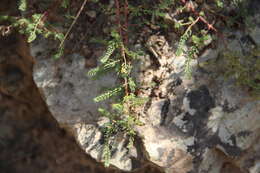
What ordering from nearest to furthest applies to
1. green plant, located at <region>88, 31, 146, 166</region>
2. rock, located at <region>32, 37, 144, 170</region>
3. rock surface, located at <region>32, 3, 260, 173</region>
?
green plant, located at <region>88, 31, 146, 166</region> → rock surface, located at <region>32, 3, 260, 173</region> → rock, located at <region>32, 37, 144, 170</region>

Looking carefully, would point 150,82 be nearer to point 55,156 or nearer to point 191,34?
point 191,34

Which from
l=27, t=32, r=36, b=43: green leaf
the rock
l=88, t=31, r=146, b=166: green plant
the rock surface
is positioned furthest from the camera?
the rock

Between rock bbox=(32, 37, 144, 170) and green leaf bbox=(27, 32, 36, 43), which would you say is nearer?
green leaf bbox=(27, 32, 36, 43)

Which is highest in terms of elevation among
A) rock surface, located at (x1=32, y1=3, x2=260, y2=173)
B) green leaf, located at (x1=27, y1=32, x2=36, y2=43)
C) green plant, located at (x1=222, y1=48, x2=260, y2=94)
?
green leaf, located at (x1=27, y1=32, x2=36, y2=43)

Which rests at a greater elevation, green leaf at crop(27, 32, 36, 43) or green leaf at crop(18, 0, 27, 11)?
green leaf at crop(18, 0, 27, 11)

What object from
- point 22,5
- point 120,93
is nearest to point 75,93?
point 120,93

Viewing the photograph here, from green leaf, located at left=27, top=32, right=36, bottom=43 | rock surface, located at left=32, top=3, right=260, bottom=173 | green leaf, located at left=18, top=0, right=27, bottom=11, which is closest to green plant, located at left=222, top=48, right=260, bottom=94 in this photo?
rock surface, located at left=32, top=3, right=260, bottom=173

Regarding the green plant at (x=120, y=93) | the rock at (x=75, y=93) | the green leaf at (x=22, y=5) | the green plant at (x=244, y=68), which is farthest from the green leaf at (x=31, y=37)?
the green plant at (x=244, y=68)

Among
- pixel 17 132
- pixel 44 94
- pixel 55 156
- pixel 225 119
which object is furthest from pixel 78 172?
pixel 225 119

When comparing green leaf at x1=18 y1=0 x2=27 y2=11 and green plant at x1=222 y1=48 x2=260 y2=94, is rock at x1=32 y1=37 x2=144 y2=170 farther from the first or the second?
green plant at x1=222 y1=48 x2=260 y2=94

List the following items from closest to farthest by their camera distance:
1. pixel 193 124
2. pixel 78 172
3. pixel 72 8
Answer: pixel 193 124 → pixel 72 8 → pixel 78 172

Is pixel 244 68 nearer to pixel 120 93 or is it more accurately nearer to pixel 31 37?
pixel 120 93

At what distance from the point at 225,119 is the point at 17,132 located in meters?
2.11

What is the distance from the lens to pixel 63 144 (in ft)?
10.6
